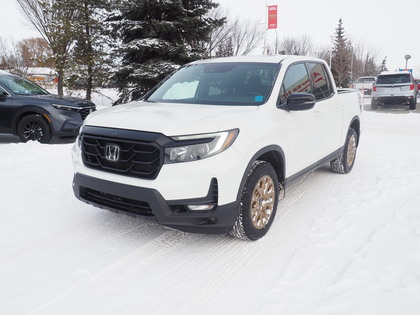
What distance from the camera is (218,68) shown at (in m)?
4.47

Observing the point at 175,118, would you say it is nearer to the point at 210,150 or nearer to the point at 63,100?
the point at 210,150

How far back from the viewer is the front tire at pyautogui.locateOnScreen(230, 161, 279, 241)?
10.6ft

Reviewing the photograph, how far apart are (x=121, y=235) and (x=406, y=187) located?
156 inches

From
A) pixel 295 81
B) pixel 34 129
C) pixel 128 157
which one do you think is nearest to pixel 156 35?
pixel 34 129

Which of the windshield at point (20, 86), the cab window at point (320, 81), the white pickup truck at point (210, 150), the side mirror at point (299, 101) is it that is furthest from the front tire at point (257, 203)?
the windshield at point (20, 86)

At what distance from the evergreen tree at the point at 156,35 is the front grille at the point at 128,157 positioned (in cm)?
1044

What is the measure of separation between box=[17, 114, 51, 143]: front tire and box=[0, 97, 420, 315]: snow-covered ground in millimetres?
3519

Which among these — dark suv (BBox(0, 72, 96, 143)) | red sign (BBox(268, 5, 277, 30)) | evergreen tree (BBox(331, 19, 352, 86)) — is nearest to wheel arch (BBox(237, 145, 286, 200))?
dark suv (BBox(0, 72, 96, 143))

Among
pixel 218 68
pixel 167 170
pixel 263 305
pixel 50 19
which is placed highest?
pixel 50 19

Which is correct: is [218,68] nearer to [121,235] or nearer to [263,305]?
[121,235]

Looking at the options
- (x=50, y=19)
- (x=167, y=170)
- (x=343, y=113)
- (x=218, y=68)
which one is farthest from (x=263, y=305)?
(x=50, y=19)

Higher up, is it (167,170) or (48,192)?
(167,170)

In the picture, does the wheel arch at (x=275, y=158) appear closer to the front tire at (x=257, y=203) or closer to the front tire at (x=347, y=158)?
the front tire at (x=257, y=203)

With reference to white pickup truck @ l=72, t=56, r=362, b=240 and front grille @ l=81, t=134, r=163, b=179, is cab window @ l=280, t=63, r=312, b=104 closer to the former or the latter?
white pickup truck @ l=72, t=56, r=362, b=240
